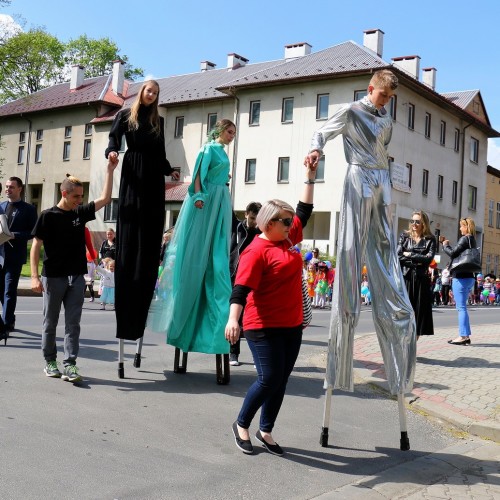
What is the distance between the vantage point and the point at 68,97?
58.1 metres

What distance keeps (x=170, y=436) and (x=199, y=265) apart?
7.29ft


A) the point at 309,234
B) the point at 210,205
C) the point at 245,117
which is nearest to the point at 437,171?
the point at 309,234

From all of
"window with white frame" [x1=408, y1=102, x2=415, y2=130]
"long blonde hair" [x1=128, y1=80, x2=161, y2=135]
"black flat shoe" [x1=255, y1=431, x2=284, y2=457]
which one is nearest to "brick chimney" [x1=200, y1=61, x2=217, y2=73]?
"window with white frame" [x1=408, y1=102, x2=415, y2=130]

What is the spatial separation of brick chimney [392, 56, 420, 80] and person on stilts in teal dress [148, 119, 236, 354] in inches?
1702

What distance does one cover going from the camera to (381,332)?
538 centimetres

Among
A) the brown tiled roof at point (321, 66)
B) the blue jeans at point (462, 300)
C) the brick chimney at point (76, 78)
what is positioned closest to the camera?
the blue jeans at point (462, 300)

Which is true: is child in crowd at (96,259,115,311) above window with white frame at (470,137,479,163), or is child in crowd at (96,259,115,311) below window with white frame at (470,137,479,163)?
below

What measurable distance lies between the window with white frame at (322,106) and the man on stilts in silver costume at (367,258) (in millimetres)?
38267

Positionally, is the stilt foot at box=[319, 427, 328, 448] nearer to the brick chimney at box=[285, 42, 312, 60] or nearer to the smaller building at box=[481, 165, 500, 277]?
the brick chimney at box=[285, 42, 312, 60]

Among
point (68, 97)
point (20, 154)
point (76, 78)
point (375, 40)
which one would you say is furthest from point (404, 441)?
point (20, 154)

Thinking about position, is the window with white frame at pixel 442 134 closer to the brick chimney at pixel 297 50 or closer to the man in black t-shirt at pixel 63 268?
the brick chimney at pixel 297 50

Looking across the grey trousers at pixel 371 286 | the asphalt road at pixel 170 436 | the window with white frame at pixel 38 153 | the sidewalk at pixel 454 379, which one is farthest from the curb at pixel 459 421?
the window with white frame at pixel 38 153

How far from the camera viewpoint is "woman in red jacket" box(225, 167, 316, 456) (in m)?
4.77

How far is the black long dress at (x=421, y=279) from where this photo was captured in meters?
9.61
